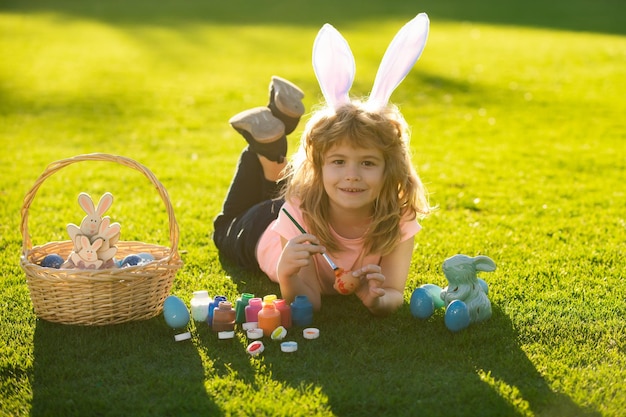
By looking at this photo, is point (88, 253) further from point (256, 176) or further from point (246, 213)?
point (256, 176)

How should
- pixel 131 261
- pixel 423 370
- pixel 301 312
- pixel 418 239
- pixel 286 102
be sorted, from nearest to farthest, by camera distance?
pixel 423 370
pixel 301 312
pixel 131 261
pixel 286 102
pixel 418 239

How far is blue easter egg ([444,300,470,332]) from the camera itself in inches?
114

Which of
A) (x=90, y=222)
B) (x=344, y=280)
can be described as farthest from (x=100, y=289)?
(x=344, y=280)

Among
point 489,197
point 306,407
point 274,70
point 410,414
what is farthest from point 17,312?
point 274,70

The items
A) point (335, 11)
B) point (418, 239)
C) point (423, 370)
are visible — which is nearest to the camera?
point (423, 370)

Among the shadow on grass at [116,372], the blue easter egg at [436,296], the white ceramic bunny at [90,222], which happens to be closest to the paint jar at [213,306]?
the shadow on grass at [116,372]

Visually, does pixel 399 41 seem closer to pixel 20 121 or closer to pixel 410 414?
pixel 410 414

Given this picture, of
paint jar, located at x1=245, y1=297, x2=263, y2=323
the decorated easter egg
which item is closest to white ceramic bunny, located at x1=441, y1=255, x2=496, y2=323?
the decorated easter egg

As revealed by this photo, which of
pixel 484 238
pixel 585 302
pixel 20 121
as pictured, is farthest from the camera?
pixel 20 121

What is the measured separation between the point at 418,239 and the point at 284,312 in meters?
1.38

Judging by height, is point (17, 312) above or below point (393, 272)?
below

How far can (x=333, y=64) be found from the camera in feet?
10.2

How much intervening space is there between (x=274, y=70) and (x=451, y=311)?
23.5ft

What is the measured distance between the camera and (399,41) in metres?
3.06
